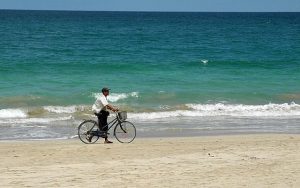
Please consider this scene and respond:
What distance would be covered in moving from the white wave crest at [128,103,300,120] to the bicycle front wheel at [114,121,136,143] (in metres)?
4.50

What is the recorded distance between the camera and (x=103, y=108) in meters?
15.7

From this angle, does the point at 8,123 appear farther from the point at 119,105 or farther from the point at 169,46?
the point at 169,46

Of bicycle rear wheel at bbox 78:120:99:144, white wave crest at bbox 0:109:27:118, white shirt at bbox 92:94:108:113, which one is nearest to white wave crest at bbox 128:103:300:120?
white wave crest at bbox 0:109:27:118

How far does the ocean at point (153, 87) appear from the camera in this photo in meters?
20.0

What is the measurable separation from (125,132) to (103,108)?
1.17 meters

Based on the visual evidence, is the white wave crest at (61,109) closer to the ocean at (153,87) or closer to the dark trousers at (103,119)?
the ocean at (153,87)

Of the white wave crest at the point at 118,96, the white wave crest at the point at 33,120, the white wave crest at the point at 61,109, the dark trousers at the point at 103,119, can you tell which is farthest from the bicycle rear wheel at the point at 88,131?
the white wave crest at the point at 118,96

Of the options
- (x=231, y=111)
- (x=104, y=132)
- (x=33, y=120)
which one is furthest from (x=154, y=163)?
(x=231, y=111)

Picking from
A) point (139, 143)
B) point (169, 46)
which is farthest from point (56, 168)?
point (169, 46)

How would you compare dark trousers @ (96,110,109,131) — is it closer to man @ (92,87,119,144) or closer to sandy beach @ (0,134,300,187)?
man @ (92,87,119,144)

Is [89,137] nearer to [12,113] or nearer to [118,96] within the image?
[12,113]

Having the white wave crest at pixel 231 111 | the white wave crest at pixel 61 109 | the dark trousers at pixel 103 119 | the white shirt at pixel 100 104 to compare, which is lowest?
the dark trousers at pixel 103 119

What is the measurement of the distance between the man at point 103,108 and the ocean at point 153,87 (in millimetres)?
1848

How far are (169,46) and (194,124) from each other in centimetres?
3342
